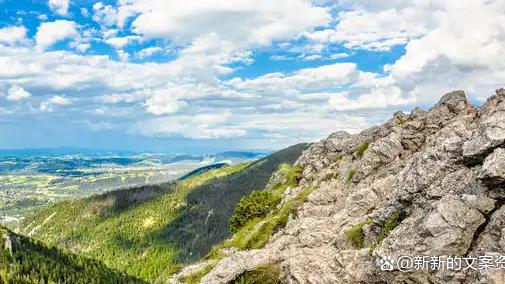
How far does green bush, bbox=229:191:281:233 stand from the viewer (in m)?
122

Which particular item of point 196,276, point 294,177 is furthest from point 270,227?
point 294,177

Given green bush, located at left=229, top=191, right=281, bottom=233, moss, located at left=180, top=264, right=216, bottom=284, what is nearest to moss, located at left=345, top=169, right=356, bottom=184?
moss, located at left=180, top=264, right=216, bottom=284

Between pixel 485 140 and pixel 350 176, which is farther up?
pixel 485 140

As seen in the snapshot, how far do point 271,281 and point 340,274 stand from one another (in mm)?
7818

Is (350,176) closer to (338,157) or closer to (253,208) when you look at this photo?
(338,157)

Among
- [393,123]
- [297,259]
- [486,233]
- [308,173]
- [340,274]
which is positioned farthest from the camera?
[308,173]

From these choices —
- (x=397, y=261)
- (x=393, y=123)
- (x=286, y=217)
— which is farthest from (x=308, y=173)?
(x=397, y=261)

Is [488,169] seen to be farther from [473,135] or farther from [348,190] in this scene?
[348,190]

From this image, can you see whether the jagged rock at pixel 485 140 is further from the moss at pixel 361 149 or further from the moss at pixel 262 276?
the moss at pixel 361 149

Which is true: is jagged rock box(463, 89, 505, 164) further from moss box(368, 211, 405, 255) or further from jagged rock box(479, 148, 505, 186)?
moss box(368, 211, 405, 255)

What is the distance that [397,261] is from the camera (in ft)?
121

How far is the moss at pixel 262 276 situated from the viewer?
151ft

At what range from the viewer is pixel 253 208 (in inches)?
4820

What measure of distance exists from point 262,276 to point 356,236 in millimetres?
11607
